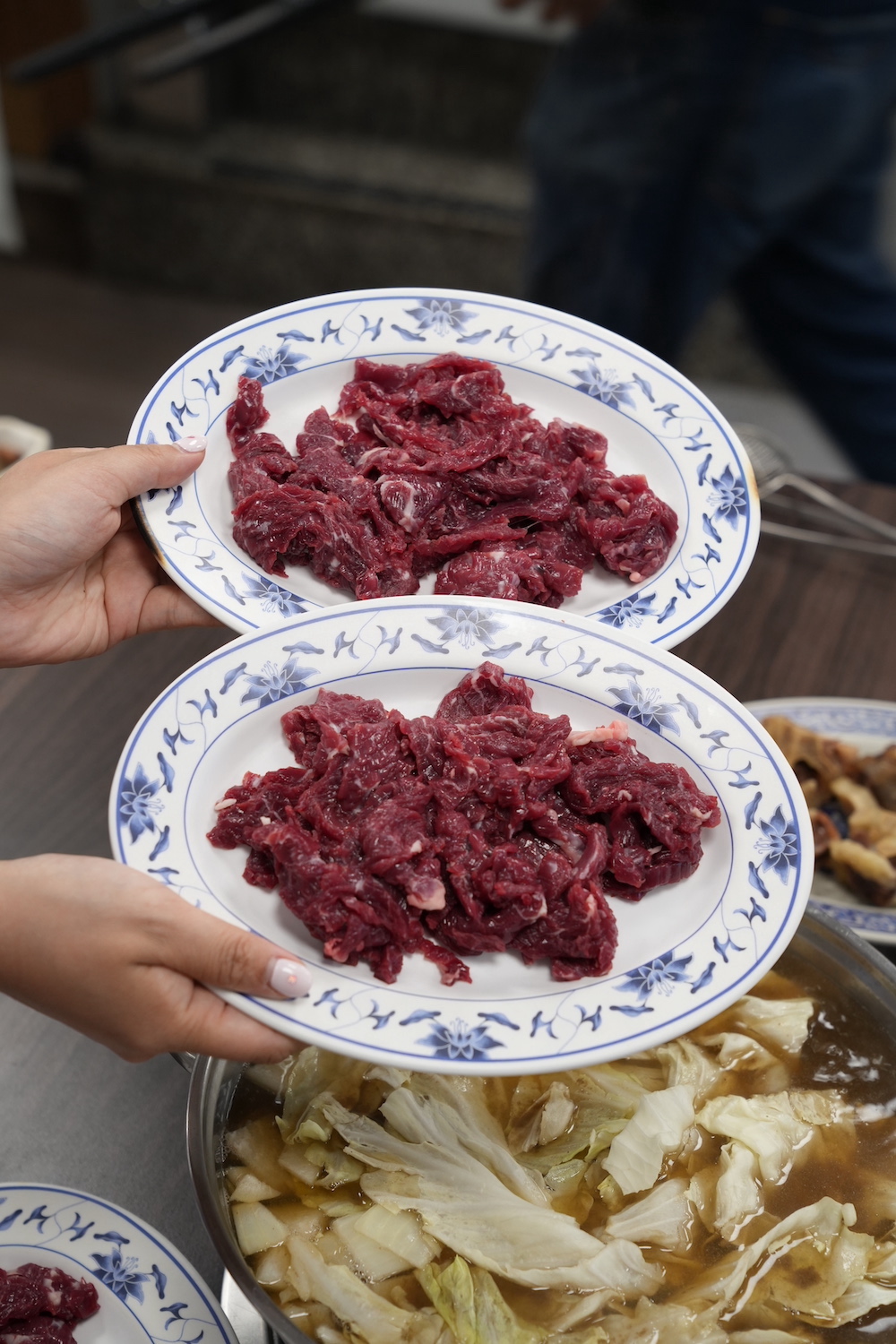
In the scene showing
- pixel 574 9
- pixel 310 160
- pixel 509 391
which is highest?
pixel 574 9

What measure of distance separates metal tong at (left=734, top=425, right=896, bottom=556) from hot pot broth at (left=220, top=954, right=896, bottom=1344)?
154 cm

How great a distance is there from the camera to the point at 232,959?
1398 mm

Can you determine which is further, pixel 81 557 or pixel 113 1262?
pixel 81 557

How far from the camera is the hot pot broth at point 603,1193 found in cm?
152

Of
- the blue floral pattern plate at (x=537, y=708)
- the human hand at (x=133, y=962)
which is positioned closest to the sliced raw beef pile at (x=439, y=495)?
the blue floral pattern plate at (x=537, y=708)

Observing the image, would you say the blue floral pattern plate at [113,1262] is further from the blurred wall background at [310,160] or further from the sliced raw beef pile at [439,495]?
the blurred wall background at [310,160]

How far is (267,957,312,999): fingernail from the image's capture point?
1.39 metres

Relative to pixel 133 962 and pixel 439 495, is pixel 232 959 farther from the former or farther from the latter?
pixel 439 495

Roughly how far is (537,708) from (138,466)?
0.74m

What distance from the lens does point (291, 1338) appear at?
1323 millimetres

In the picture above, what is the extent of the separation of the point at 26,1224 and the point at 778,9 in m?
3.86

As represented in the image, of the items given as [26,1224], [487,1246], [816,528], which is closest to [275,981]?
[487,1246]

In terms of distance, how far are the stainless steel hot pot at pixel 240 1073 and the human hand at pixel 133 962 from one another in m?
0.11

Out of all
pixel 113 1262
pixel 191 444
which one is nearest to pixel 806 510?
pixel 191 444
